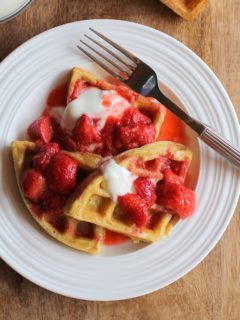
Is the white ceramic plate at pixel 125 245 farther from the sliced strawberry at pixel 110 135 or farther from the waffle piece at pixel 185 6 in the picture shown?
the sliced strawberry at pixel 110 135

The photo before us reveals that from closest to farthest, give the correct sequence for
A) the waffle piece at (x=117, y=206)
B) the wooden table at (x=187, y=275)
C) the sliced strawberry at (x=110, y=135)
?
the waffle piece at (x=117, y=206) < the sliced strawberry at (x=110, y=135) < the wooden table at (x=187, y=275)

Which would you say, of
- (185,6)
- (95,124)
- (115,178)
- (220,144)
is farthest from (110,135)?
(185,6)

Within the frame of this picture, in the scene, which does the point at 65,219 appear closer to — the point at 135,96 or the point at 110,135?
the point at 110,135

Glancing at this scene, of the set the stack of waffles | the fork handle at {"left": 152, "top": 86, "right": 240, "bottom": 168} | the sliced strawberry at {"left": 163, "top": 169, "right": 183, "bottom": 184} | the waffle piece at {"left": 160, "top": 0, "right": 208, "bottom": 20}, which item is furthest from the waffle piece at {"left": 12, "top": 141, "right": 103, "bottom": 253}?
the waffle piece at {"left": 160, "top": 0, "right": 208, "bottom": 20}

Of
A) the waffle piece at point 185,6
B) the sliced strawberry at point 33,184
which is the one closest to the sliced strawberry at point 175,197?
the sliced strawberry at point 33,184

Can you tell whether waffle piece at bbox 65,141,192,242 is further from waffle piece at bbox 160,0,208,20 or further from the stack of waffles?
waffle piece at bbox 160,0,208,20

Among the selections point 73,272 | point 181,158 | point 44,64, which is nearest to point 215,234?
point 181,158
